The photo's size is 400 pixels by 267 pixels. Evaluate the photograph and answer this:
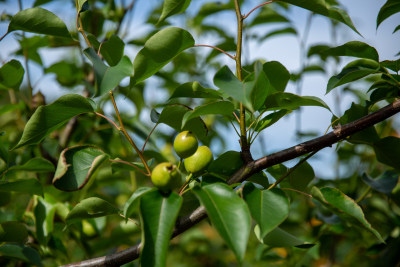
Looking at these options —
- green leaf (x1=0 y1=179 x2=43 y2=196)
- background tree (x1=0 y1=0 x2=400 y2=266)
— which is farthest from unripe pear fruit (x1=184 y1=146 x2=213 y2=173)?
green leaf (x1=0 y1=179 x2=43 y2=196)

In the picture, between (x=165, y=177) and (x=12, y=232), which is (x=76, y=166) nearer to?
(x=165, y=177)

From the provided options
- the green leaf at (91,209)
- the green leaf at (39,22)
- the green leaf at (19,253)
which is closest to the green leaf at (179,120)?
the green leaf at (91,209)

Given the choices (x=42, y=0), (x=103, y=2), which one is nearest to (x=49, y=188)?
(x=42, y=0)

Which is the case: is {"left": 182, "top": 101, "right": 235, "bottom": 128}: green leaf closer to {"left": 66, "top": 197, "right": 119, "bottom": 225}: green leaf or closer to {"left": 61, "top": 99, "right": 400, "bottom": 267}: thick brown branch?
{"left": 61, "top": 99, "right": 400, "bottom": 267}: thick brown branch

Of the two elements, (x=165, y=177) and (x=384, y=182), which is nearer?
(x=165, y=177)

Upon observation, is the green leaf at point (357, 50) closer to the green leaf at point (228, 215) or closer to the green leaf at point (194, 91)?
the green leaf at point (194, 91)

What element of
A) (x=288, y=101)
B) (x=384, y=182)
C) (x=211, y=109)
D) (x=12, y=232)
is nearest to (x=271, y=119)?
(x=288, y=101)

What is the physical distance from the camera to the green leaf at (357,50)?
0.86 meters

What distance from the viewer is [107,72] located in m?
0.72

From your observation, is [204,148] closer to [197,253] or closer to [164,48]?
[164,48]

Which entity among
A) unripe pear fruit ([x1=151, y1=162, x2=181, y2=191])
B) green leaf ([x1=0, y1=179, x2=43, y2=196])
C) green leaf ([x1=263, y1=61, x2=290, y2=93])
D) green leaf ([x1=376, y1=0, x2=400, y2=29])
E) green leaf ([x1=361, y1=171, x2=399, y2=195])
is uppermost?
green leaf ([x1=376, y1=0, x2=400, y2=29])

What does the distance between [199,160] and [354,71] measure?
0.43 metres

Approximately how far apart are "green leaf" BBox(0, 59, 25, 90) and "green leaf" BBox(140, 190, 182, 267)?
2.25ft

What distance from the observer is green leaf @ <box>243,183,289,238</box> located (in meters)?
0.64
